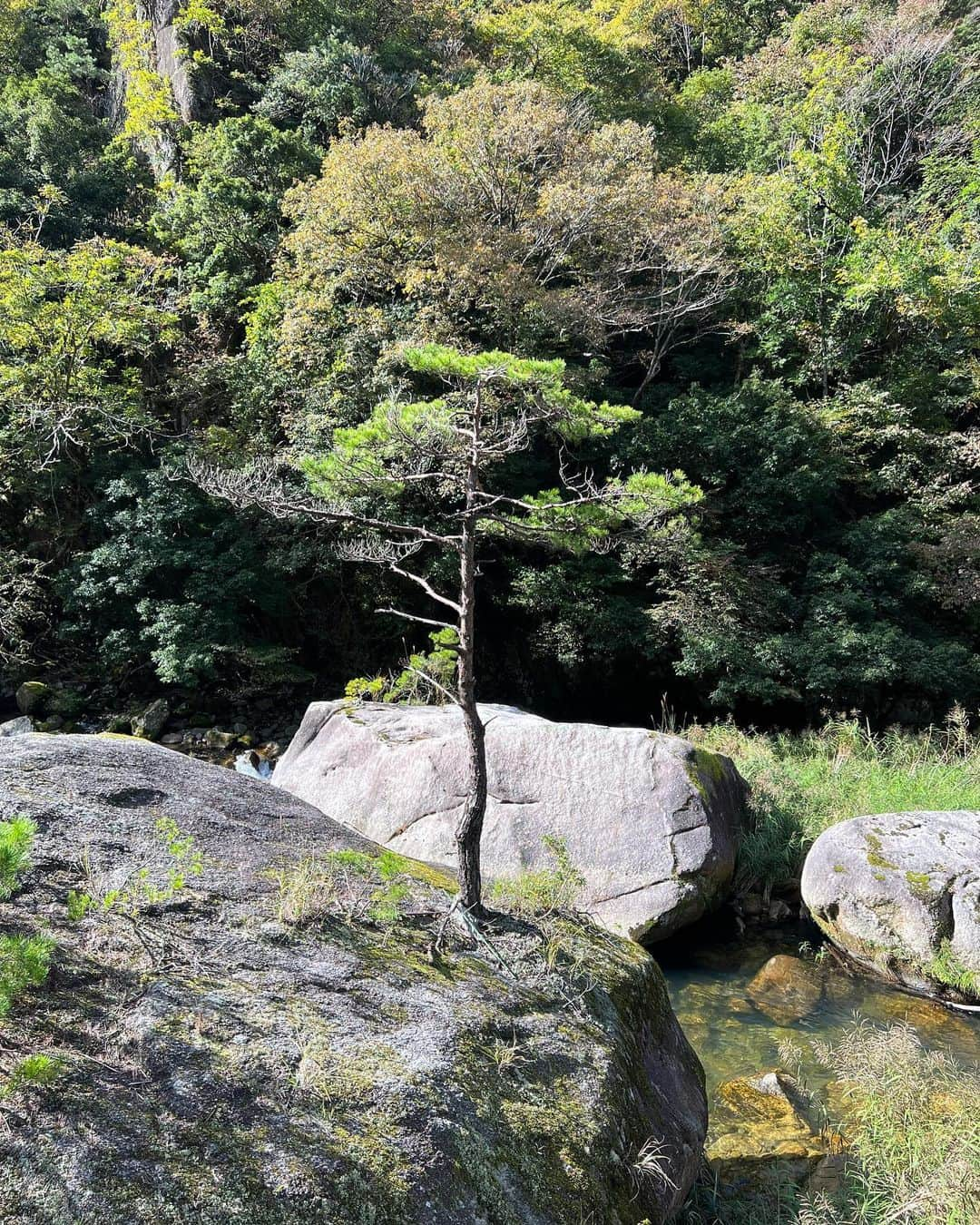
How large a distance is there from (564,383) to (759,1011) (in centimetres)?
738

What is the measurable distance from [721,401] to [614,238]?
320 cm

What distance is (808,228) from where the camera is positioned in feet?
48.9

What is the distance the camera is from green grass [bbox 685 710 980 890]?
7148mm

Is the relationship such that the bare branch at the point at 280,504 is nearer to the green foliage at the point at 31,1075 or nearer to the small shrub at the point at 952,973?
the green foliage at the point at 31,1075

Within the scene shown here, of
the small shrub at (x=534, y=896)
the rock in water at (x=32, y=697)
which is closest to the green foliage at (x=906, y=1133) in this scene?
the small shrub at (x=534, y=896)

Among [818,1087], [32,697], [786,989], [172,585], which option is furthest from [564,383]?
Result: [32,697]

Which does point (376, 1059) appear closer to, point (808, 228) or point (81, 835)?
point (81, 835)

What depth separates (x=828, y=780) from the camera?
→ 8312 mm

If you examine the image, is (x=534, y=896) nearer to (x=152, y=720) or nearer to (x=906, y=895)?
(x=906, y=895)

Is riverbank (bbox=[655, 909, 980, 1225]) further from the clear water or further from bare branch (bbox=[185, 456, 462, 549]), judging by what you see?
bare branch (bbox=[185, 456, 462, 549])

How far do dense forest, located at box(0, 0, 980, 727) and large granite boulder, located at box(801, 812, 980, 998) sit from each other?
15.3 feet

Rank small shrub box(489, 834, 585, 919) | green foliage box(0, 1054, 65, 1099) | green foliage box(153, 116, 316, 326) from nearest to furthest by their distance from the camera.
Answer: green foliage box(0, 1054, 65, 1099), small shrub box(489, 834, 585, 919), green foliage box(153, 116, 316, 326)

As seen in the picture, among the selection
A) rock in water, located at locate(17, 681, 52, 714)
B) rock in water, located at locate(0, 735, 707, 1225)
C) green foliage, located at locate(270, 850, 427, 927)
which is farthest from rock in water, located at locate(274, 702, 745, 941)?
rock in water, located at locate(17, 681, 52, 714)

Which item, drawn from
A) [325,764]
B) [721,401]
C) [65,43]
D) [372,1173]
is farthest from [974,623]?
[65,43]
